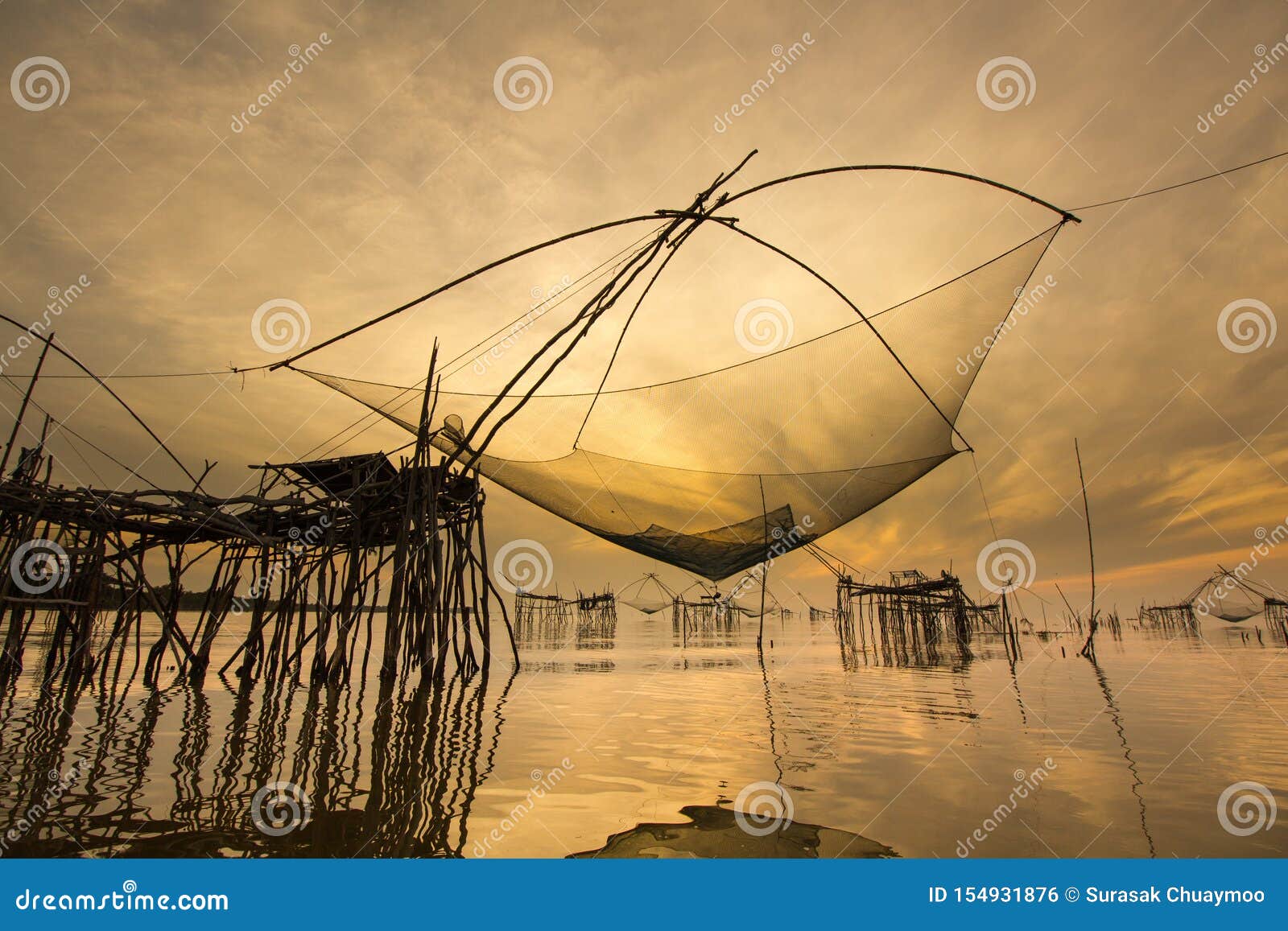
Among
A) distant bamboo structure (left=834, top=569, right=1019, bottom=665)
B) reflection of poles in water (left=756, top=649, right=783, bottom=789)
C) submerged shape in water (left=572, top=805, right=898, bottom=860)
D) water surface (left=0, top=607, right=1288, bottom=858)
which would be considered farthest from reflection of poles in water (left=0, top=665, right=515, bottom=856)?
distant bamboo structure (left=834, top=569, right=1019, bottom=665)

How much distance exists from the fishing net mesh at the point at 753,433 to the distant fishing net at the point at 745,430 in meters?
0.02

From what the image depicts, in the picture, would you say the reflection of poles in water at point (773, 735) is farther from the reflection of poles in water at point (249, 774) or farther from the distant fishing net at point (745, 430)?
the distant fishing net at point (745, 430)

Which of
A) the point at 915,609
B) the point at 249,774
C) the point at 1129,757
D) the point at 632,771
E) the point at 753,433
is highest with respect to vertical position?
the point at 753,433

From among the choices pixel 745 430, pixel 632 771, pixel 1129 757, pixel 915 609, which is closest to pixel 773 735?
pixel 632 771

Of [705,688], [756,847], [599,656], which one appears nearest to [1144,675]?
[705,688]

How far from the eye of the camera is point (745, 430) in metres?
8.89

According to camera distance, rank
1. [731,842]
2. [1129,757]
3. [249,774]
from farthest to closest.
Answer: [1129,757] < [249,774] < [731,842]

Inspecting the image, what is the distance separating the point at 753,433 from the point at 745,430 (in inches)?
5.5

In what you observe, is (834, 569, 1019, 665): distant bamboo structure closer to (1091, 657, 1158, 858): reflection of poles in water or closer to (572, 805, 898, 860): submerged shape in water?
(1091, 657, 1158, 858): reflection of poles in water

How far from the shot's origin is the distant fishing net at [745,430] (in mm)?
7254

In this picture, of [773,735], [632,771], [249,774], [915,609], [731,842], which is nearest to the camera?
[731,842]

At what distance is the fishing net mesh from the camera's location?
736 centimetres

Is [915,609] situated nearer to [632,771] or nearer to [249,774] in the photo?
[632,771]

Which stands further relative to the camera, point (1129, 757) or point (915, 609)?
point (915, 609)
